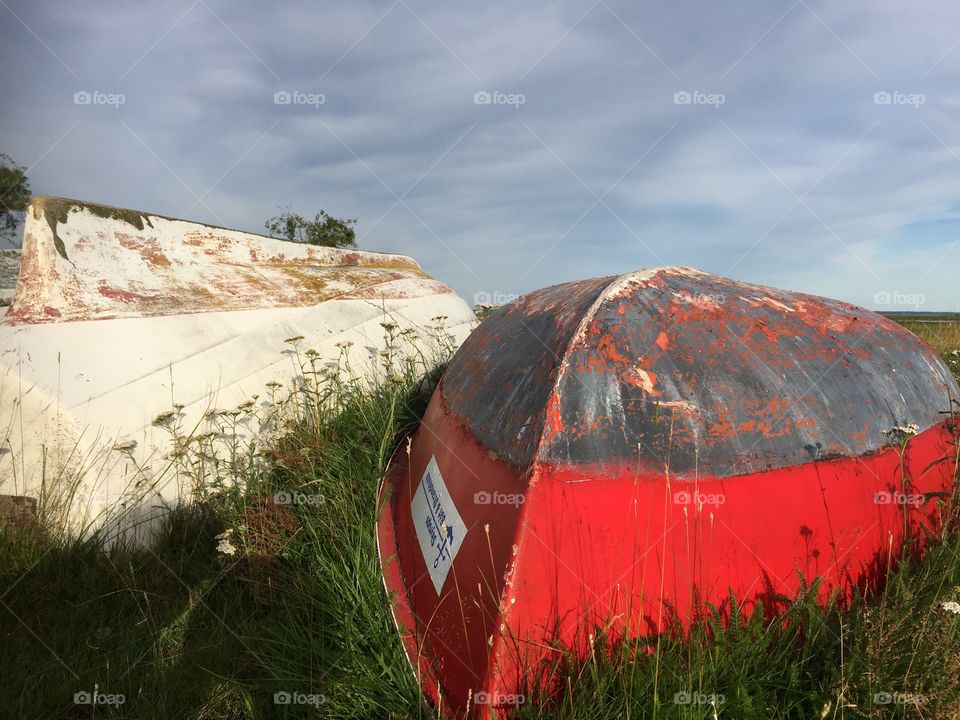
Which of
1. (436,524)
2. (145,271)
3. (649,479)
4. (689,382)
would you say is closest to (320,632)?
(436,524)

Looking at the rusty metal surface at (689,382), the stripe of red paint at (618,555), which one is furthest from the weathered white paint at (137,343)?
the stripe of red paint at (618,555)

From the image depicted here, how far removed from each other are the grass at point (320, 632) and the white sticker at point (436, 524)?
271mm

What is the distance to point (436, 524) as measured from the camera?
2.30 metres

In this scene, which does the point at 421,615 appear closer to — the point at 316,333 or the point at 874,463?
the point at 874,463

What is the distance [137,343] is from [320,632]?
2608mm

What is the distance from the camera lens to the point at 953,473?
2.38m

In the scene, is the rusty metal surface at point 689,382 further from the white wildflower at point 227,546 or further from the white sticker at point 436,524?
the white wildflower at point 227,546

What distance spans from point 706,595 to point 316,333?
3760 millimetres

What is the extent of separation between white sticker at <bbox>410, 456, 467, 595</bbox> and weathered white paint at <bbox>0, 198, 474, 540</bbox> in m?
1.87

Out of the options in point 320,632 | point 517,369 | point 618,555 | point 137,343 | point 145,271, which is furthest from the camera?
point 145,271

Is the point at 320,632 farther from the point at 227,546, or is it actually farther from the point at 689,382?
the point at 689,382

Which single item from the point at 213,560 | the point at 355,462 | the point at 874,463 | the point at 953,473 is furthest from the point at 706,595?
the point at 213,560

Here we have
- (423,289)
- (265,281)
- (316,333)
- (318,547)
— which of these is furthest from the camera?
(423,289)

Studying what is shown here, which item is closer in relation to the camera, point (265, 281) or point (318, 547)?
point (318, 547)
